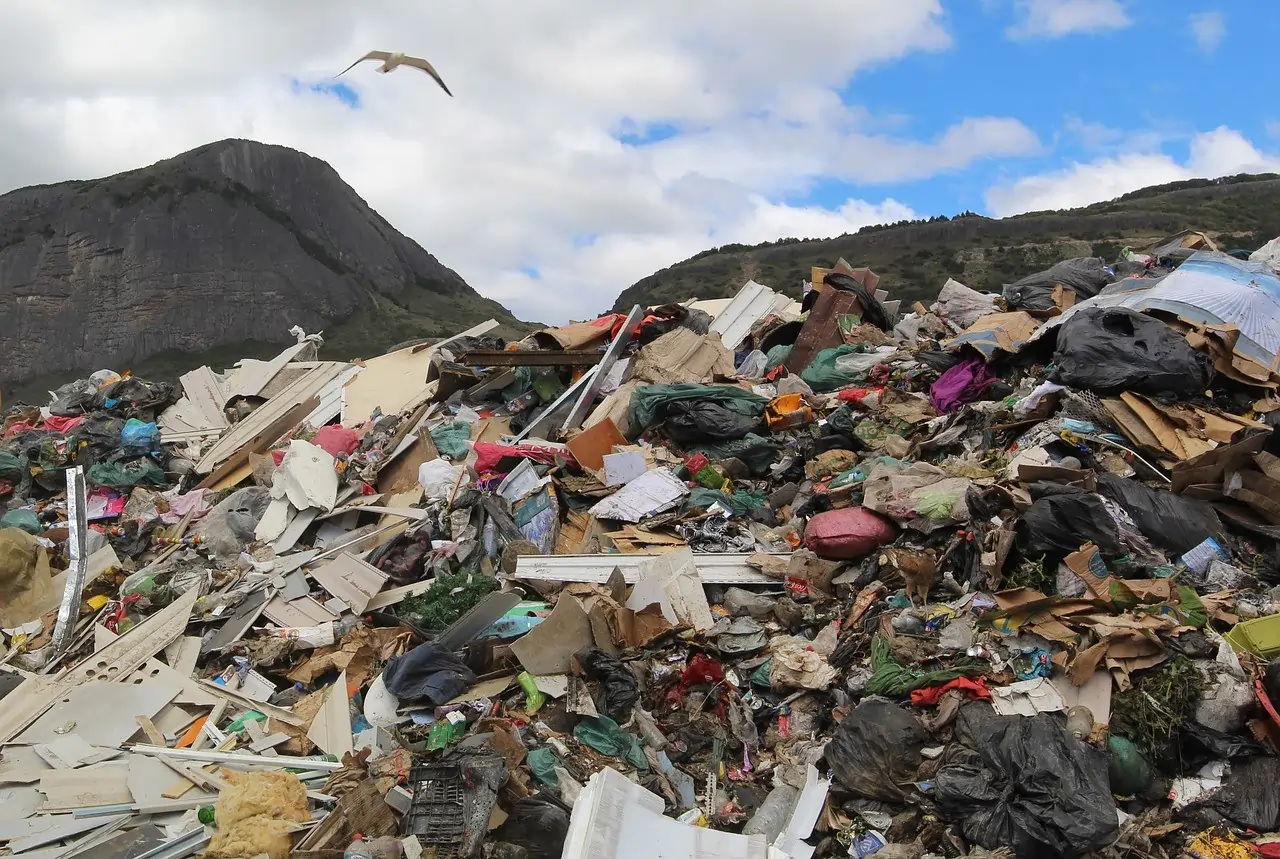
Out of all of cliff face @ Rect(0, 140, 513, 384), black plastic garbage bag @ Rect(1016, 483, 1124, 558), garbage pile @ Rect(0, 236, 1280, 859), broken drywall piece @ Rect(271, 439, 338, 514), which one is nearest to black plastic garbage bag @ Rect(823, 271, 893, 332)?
garbage pile @ Rect(0, 236, 1280, 859)

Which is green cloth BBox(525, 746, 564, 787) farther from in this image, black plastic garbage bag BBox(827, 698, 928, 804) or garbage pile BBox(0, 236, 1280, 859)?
black plastic garbage bag BBox(827, 698, 928, 804)

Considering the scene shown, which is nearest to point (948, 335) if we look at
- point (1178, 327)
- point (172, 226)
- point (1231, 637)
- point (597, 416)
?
point (1178, 327)

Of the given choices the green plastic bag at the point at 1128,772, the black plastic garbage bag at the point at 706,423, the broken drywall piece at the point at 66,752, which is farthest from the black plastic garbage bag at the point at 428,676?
the green plastic bag at the point at 1128,772

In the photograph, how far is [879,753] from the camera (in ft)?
12.3

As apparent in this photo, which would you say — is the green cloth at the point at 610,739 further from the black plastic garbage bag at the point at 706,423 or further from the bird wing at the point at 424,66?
the bird wing at the point at 424,66

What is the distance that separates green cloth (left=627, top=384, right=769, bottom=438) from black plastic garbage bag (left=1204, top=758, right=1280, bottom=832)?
4.32 m

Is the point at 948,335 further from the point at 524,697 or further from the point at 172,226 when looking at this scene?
the point at 172,226

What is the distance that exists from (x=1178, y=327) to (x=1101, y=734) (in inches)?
159

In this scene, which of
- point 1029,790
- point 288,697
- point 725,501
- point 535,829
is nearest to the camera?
point 1029,790

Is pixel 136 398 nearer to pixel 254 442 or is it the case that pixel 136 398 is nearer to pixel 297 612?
pixel 254 442

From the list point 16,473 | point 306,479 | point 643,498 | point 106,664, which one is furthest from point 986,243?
point 106,664

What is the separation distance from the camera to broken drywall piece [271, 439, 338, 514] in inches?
277

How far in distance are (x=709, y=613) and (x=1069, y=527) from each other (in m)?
2.09

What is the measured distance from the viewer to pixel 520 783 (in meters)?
3.72
